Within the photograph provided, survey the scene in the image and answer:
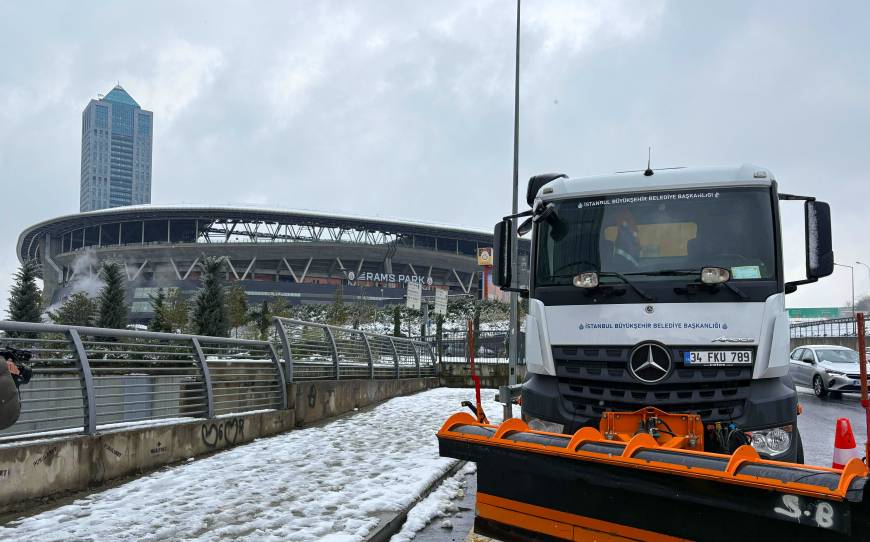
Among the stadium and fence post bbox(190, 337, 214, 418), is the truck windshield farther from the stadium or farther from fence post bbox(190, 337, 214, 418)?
the stadium

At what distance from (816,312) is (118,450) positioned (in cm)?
8468

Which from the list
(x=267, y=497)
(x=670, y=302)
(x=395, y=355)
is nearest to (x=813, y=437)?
(x=670, y=302)

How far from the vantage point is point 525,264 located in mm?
6363

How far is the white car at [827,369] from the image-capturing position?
692 inches

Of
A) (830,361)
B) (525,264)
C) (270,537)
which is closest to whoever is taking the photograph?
(270,537)

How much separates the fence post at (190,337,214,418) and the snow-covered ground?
0.61m

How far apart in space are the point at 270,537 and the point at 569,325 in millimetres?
2768

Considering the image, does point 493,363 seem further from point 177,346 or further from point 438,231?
point 438,231

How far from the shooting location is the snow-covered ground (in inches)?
190

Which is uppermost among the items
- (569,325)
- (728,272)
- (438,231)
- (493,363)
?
(438,231)

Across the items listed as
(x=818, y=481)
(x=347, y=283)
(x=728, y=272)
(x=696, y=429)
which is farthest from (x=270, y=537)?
(x=347, y=283)

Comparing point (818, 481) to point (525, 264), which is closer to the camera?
point (818, 481)

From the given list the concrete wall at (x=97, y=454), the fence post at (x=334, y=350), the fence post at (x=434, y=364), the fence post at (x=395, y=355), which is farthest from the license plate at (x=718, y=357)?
the fence post at (x=434, y=364)

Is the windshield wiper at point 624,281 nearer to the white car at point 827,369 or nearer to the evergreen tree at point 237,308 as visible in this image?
the white car at point 827,369
